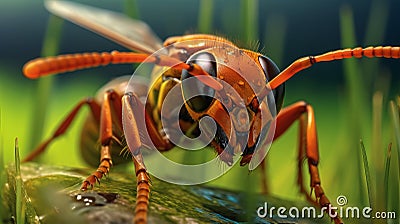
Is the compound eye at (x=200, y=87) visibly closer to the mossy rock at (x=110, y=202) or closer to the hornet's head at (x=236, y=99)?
the hornet's head at (x=236, y=99)

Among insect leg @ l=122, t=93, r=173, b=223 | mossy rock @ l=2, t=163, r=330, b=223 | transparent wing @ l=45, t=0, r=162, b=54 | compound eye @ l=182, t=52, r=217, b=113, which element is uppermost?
transparent wing @ l=45, t=0, r=162, b=54

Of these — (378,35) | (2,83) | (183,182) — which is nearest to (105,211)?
(183,182)

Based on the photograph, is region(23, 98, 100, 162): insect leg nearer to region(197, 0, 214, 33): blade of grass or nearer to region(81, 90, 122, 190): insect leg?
region(81, 90, 122, 190): insect leg

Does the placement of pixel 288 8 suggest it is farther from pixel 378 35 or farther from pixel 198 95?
pixel 198 95

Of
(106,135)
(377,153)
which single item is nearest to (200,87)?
(106,135)

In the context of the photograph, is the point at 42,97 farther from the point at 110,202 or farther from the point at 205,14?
the point at 110,202

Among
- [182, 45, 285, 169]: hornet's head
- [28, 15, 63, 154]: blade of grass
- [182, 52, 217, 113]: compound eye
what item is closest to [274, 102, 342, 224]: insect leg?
[182, 45, 285, 169]: hornet's head

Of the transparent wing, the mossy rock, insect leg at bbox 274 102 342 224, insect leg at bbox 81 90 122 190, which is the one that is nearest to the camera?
the mossy rock

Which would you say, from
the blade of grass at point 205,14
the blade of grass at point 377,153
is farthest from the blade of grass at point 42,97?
the blade of grass at point 377,153
